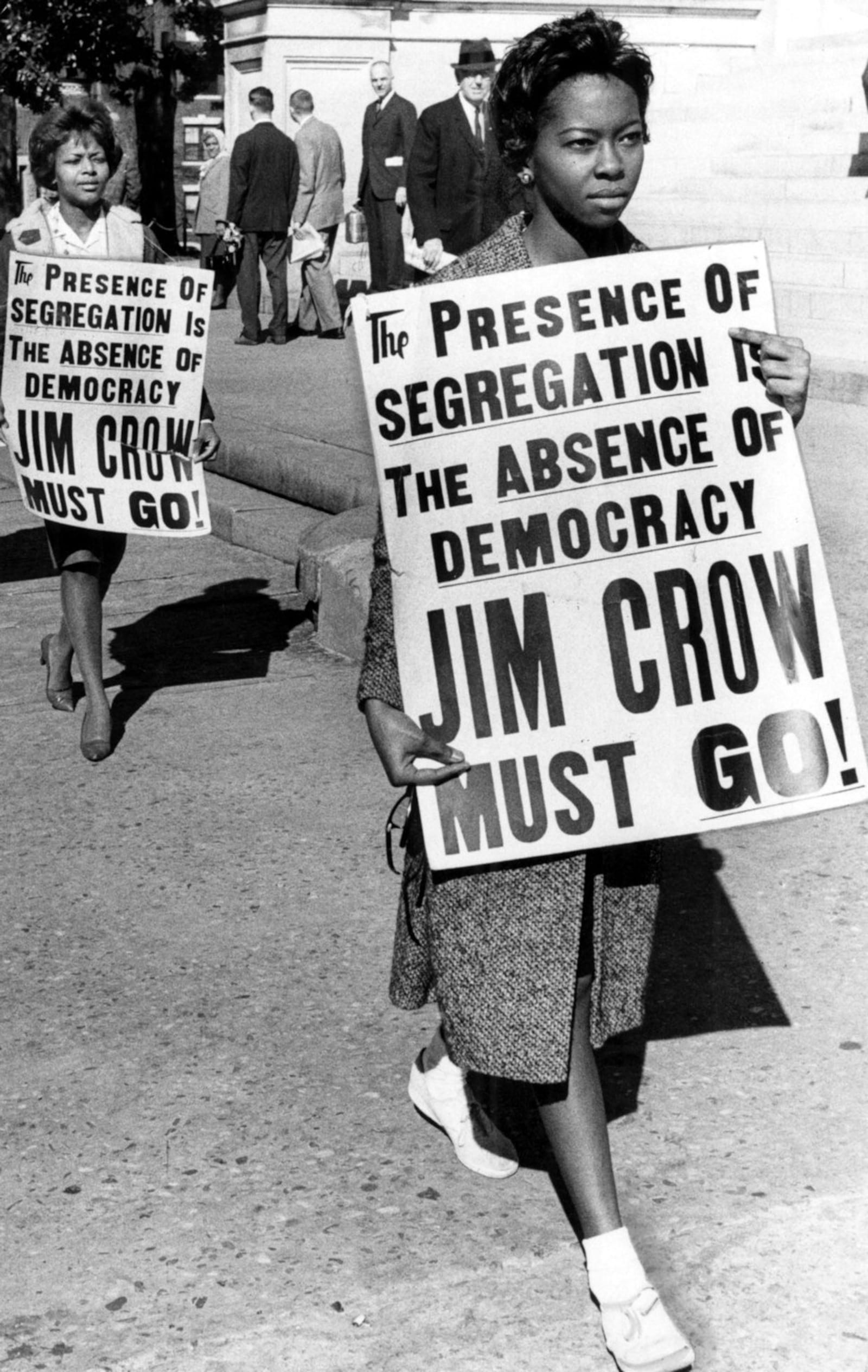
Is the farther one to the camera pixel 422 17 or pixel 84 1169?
pixel 422 17

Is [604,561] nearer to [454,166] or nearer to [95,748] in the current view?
[95,748]

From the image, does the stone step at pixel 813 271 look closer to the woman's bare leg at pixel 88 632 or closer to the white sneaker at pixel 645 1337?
the woman's bare leg at pixel 88 632

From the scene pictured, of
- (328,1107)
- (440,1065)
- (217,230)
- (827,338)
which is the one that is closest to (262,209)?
(217,230)

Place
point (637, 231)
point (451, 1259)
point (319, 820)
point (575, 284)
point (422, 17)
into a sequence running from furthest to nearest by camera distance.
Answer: point (422, 17) → point (637, 231) → point (319, 820) → point (451, 1259) → point (575, 284)

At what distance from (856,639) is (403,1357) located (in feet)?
11.9

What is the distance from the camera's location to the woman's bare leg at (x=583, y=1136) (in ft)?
9.05

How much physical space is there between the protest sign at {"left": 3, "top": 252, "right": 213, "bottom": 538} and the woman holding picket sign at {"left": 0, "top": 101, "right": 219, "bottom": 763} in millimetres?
56

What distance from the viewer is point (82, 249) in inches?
227

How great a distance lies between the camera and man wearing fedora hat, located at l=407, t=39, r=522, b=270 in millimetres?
11875

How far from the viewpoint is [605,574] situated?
9.02 ft

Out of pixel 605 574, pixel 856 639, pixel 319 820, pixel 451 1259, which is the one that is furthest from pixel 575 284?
pixel 856 639

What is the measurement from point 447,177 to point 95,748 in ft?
24.3

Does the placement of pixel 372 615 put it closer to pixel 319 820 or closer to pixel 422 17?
pixel 319 820

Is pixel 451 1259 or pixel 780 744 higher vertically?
pixel 780 744
